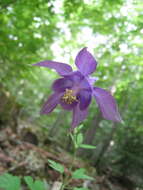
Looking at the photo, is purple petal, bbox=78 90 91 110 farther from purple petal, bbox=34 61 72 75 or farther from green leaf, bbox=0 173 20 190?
green leaf, bbox=0 173 20 190

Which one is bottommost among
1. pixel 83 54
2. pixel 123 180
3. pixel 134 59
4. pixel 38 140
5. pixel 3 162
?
pixel 123 180

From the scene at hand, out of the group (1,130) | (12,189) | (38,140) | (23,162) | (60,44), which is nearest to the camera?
(12,189)

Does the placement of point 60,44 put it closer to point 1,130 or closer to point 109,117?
point 1,130

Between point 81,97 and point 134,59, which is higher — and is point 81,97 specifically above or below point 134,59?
below

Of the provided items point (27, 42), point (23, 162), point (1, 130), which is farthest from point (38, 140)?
point (27, 42)

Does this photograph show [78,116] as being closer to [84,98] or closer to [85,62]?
[84,98]

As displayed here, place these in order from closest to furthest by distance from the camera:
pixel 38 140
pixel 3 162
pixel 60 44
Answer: pixel 3 162, pixel 60 44, pixel 38 140

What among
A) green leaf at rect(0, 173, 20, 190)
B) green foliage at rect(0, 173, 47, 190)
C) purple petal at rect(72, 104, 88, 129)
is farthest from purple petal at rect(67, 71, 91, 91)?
green leaf at rect(0, 173, 20, 190)
